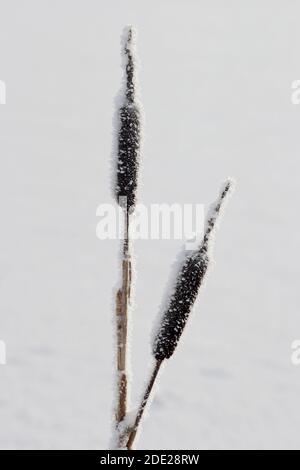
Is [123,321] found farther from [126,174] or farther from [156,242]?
[156,242]

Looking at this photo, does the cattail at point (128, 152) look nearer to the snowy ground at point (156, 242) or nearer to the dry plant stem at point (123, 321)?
the dry plant stem at point (123, 321)

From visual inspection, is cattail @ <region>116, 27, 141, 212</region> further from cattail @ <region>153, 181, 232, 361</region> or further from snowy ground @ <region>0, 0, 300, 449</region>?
snowy ground @ <region>0, 0, 300, 449</region>

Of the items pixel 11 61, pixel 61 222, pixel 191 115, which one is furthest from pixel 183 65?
pixel 61 222

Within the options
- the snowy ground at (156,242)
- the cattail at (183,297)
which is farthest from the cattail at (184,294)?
the snowy ground at (156,242)

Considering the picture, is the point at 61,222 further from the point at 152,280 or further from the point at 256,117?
the point at 256,117

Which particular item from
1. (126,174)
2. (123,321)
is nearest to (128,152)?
(126,174)
